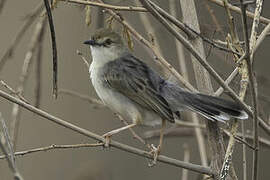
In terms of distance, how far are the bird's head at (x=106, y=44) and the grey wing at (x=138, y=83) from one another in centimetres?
14

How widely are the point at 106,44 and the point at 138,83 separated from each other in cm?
58

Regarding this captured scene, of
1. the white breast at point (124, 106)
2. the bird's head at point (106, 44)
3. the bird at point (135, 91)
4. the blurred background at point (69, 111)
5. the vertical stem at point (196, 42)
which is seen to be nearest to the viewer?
the vertical stem at point (196, 42)

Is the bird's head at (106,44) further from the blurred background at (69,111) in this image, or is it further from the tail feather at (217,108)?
the blurred background at (69,111)

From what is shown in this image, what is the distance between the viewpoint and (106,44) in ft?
15.3

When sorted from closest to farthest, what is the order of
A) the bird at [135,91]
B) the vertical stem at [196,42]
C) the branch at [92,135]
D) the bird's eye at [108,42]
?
the branch at [92,135] < the vertical stem at [196,42] < the bird at [135,91] < the bird's eye at [108,42]

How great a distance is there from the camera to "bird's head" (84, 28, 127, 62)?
14.9ft

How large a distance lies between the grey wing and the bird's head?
0.14m

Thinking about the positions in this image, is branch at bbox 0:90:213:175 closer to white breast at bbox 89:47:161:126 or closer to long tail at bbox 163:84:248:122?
long tail at bbox 163:84:248:122

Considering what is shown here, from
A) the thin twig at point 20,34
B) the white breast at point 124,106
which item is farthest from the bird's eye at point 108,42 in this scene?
the thin twig at point 20,34

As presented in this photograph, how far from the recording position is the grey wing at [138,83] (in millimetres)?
4141

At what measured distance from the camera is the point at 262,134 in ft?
22.9

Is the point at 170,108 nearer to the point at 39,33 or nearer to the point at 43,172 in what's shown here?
the point at 39,33

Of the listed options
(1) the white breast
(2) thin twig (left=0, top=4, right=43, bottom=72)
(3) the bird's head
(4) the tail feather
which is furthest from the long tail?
(2) thin twig (left=0, top=4, right=43, bottom=72)

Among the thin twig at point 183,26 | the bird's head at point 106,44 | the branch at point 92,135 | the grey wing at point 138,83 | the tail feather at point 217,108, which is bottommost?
the branch at point 92,135
